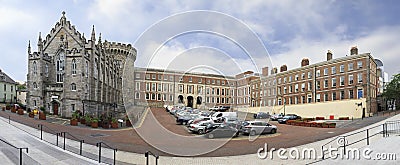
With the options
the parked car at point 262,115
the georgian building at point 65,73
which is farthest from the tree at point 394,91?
the georgian building at point 65,73

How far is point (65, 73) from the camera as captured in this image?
153 ft

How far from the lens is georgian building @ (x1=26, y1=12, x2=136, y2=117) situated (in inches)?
1785

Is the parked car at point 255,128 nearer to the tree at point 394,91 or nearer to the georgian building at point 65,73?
the georgian building at point 65,73

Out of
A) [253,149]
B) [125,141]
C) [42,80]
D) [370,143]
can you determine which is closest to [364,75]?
[370,143]

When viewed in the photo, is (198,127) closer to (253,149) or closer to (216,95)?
(253,149)

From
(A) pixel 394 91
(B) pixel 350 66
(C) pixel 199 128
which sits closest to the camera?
(C) pixel 199 128

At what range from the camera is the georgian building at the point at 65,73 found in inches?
1785

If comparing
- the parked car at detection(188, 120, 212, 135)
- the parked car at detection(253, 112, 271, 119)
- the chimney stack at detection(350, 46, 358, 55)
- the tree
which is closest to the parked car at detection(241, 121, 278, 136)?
the parked car at detection(188, 120, 212, 135)

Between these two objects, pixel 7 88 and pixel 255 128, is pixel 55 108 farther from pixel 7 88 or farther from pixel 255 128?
pixel 255 128

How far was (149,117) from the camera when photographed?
10.2m

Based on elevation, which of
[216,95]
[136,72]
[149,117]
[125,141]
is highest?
[136,72]

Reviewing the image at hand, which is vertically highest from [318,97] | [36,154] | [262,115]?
[262,115]

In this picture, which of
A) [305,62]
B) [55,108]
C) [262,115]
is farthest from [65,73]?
[305,62]

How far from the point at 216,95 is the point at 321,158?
8.55m
